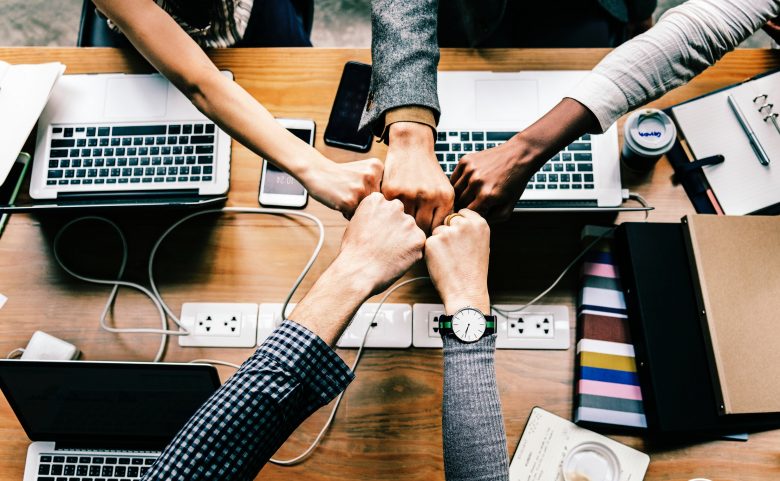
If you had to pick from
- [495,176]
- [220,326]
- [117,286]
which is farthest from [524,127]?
[117,286]

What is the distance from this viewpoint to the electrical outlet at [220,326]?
1019 mm

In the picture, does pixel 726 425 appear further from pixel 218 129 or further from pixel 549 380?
pixel 218 129

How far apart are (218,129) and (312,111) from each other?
7.3 inches

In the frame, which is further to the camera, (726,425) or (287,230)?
(287,230)

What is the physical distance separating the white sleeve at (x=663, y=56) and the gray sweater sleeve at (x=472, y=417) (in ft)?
1.47

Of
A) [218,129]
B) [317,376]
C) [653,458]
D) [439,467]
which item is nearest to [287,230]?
[218,129]

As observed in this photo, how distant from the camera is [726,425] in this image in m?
0.91

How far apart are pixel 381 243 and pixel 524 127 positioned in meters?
0.37

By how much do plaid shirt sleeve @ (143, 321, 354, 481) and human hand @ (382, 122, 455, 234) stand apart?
0.98 ft

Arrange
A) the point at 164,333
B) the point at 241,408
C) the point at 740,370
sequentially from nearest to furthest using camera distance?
the point at 241,408
the point at 740,370
the point at 164,333

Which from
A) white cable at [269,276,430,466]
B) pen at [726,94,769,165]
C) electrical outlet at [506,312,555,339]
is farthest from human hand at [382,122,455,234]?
pen at [726,94,769,165]

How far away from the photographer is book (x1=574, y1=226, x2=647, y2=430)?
95cm

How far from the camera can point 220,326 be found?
102 centimetres

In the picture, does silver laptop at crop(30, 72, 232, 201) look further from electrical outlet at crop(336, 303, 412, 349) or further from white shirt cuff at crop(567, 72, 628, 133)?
white shirt cuff at crop(567, 72, 628, 133)
